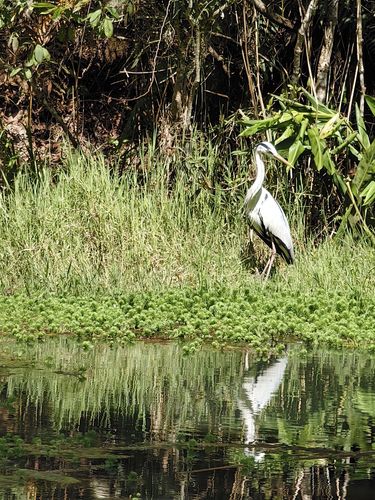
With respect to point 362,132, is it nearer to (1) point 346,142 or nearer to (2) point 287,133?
(1) point 346,142

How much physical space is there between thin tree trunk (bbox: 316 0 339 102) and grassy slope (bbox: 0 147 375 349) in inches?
54.9

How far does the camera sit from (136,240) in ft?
33.5

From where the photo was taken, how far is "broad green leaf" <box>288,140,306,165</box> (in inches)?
442

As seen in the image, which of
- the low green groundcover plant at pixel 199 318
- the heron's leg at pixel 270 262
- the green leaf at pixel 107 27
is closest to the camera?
the low green groundcover plant at pixel 199 318

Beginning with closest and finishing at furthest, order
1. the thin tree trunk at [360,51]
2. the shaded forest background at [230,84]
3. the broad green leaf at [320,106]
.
A: the broad green leaf at [320,106]
the shaded forest background at [230,84]
the thin tree trunk at [360,51]

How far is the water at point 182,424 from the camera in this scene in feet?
13.9

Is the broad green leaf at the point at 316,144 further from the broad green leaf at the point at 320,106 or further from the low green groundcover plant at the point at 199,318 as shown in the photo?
the low green groundcover plant at the point at 199,318

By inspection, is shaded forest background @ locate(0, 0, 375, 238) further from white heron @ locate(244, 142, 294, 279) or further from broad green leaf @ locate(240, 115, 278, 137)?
white heron @ locate(244, 142, 294, 279)

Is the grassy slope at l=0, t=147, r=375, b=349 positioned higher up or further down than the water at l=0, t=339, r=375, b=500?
higher up

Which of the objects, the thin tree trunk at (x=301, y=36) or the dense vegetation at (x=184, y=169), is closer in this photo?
the dense vegetation at (x=184, y=169)

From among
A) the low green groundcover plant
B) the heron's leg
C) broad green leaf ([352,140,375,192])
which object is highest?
broad green leaf ([352,140,375,192])

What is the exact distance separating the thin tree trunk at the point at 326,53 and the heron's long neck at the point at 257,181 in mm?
1295

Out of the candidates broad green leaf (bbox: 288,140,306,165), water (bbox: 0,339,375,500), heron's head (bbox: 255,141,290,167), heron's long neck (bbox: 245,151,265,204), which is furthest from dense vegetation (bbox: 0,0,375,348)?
water (bbox: 0,339,375,500)

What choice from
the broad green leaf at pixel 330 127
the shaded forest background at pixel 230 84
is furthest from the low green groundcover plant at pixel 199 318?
the shaded forest background at pixel 230 84
